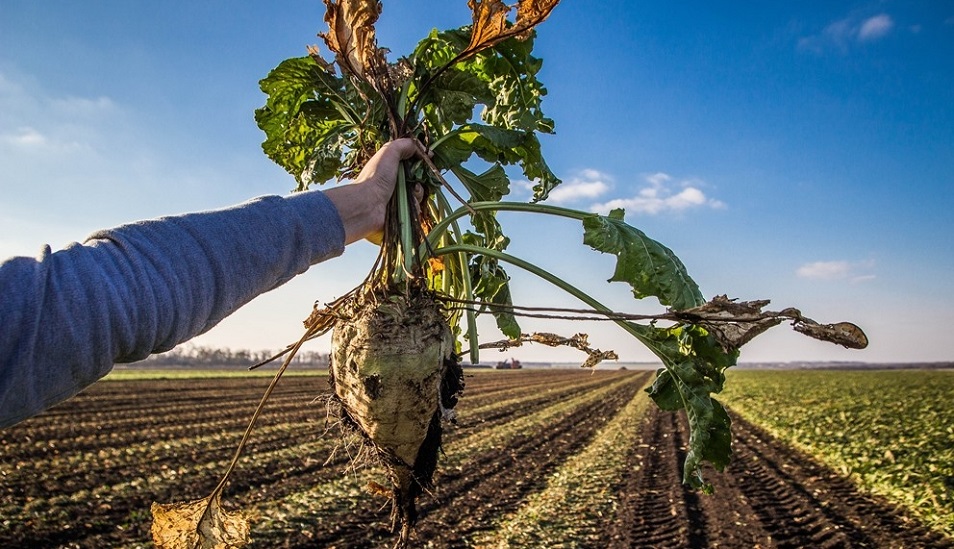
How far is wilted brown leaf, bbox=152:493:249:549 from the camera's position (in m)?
2.30

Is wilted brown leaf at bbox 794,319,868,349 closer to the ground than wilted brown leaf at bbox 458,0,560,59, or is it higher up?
closer to the ground

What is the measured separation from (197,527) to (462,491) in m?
7.45

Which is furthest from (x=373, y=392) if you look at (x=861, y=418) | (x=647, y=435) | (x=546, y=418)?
(x=861, y=418)

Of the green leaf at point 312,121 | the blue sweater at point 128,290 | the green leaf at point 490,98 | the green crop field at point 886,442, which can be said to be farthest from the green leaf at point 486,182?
the green crop field at point 886,442

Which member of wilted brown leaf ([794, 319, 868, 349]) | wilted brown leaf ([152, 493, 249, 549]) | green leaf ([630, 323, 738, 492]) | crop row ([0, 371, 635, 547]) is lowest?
crop row ([0, 371, 635, 547])

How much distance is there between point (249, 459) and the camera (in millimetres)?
11094

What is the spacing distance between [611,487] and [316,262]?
937 centimetres

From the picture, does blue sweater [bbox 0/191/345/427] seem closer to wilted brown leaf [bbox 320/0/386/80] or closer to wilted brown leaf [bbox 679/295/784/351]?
wilted brown leaf [bbox 320/0/386/80]

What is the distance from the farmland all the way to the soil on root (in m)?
0.03

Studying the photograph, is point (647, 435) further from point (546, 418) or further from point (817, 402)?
point (817, 402)

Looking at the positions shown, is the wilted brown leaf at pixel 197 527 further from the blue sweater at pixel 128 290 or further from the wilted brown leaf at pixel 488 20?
the wilted brown leaf at pixel 488 20

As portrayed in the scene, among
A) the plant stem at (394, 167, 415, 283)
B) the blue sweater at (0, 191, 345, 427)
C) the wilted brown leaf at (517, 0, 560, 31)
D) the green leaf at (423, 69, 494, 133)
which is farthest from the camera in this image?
the green leaf at (423, 69, 494, 133)

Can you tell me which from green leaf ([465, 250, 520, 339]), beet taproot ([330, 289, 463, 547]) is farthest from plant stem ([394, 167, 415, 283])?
green leaf ([465, 250, 520, 339])

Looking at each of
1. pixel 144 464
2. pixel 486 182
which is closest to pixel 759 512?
pixel 486 182
